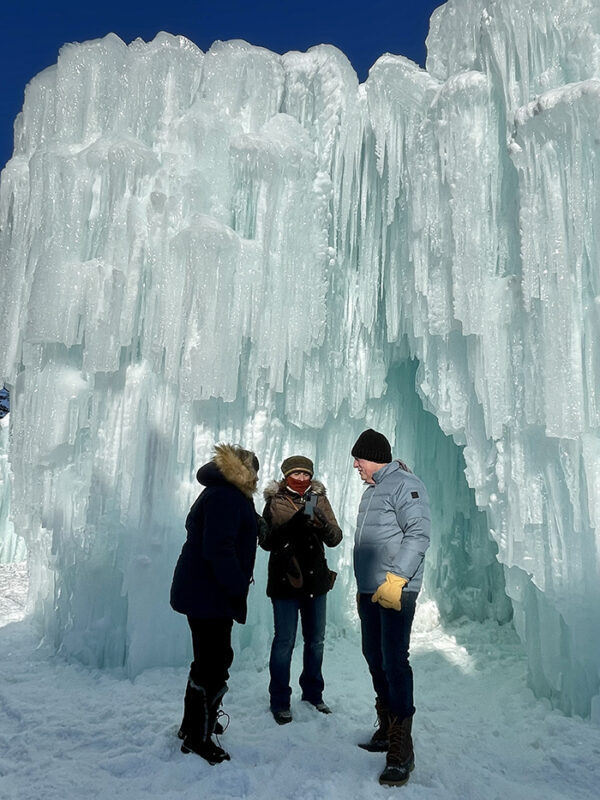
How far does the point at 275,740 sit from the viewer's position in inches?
143

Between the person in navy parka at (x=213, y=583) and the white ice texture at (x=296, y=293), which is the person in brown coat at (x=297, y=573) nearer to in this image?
the person in navy parka at (x=213, y=583)

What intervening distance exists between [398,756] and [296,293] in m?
4.25

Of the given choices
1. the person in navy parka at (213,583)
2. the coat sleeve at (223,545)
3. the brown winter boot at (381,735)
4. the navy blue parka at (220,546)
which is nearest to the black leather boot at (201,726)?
the person in navy parka at (213,583)

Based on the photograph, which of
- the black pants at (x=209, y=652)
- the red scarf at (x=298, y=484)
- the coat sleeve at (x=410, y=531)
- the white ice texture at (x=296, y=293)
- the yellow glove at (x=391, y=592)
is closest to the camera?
the yellow glove at (x=391, y=592)

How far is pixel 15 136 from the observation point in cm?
675

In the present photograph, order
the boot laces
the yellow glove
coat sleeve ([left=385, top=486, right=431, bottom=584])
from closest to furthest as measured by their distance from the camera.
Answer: the yellow glove, coat sleeve ([left=385, top=486, right=431, bottom=584]), the boot laces

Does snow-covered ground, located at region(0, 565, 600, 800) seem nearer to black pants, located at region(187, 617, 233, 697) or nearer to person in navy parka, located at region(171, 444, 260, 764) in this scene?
person in navy parka, located at region(171, 444, 260, 764)

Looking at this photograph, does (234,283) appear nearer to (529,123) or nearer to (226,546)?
(529,123)

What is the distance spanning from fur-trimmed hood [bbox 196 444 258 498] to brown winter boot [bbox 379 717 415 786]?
147 centimetres

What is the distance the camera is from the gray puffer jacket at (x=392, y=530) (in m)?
3.20

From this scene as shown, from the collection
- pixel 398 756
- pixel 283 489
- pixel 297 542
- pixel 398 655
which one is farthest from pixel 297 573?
pixel 398 756

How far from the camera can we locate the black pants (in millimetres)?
3260

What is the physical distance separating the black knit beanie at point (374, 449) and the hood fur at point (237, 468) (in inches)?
26.1

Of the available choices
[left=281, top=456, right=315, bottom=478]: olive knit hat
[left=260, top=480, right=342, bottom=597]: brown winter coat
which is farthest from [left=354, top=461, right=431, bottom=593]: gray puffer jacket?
[left=281, top=456, right=315, bottom=478]: olive knit hat
